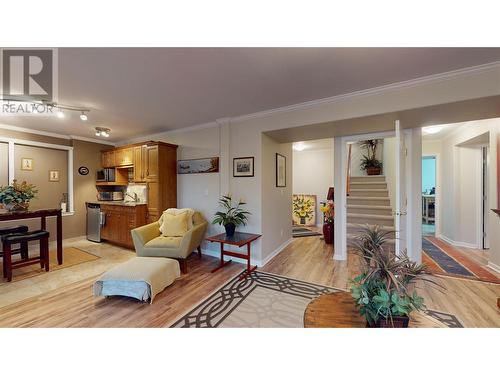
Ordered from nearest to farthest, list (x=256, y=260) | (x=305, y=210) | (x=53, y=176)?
(x=256, y=260) < (x=53, y=176) < (x=305, y=210)

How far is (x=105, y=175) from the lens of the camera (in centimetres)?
466

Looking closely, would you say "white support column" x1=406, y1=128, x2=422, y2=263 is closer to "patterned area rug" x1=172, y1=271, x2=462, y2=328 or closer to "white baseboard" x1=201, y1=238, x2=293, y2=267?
"patterned area rug" x1=172, y1=271, x2=462, y2=328

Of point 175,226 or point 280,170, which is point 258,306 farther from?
point 280,170

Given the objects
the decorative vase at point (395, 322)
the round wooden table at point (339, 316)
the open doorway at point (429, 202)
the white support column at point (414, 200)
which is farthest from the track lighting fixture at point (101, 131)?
the open doorway at point (429, 202)

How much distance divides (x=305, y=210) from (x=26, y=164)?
6559 millimetres

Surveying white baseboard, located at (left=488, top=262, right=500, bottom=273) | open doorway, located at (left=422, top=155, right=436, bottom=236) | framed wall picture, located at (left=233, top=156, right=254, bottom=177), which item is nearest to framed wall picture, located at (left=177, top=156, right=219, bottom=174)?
framed wall picture, located at (left=233, top=156, right=254, bottom=177)

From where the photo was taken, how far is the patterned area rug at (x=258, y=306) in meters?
1.80

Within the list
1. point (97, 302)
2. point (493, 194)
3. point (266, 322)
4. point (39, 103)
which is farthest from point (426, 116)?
point (39, 103)

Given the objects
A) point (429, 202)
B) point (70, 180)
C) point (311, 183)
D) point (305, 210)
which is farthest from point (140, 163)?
point (429, 202)

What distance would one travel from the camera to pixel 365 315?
3.26 feet

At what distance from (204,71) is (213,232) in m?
2.58

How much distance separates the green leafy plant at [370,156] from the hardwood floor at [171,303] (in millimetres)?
3584

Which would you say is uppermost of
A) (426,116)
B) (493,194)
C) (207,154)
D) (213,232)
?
(426,116)

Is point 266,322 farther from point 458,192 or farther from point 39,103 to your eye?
point 458,192
